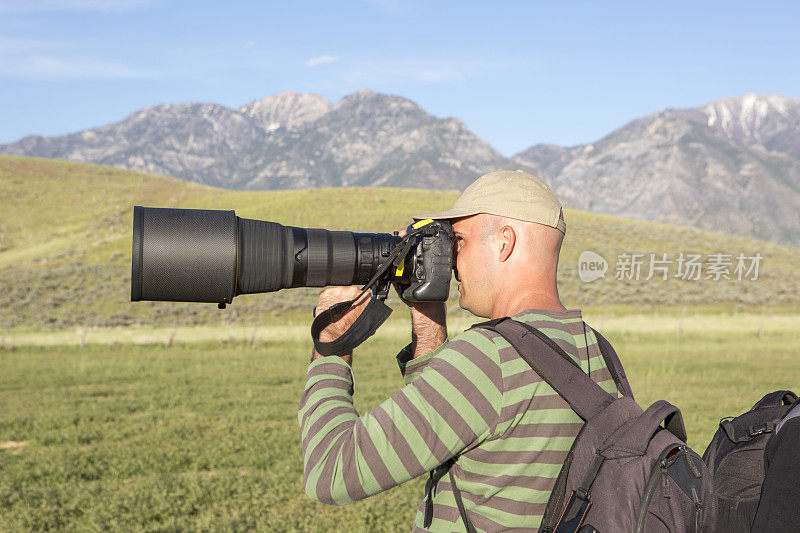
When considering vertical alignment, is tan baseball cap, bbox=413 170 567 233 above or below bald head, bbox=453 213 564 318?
above

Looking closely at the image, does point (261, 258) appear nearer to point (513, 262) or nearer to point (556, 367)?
point (513, 262)

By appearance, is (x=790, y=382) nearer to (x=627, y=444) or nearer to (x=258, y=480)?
(x=258, y=480)

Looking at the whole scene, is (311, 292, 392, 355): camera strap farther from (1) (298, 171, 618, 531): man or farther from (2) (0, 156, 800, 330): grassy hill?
(2) (0, 156, 800, 330): grassy hill

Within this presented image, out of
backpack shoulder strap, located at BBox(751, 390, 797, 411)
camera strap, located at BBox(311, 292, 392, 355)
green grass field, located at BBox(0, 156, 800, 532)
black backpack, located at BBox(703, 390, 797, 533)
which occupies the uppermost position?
camera strap, located at BBox(311, 292, 392, 355)

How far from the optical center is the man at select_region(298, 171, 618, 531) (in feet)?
5.67

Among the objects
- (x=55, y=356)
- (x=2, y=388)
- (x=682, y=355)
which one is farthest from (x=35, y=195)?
(x=682, y=355)

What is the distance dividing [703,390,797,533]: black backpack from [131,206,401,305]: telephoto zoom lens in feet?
4.83

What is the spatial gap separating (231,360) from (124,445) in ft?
29.6

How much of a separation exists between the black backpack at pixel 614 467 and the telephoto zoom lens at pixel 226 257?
74 cm

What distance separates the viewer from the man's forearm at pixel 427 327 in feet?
7.83

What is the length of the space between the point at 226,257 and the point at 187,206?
233 feet

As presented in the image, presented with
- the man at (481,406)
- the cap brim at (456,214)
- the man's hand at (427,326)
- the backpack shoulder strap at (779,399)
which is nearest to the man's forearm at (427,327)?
the man's hand at (427,326)

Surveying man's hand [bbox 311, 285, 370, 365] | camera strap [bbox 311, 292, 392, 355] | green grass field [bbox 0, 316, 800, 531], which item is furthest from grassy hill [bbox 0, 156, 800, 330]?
camera strap [bbox 311, 292, 392, 355]

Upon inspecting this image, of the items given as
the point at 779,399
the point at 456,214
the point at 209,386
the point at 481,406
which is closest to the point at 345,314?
the point at 456,214
